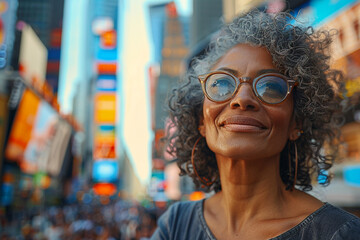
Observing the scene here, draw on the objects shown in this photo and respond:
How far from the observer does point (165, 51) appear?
312 ft

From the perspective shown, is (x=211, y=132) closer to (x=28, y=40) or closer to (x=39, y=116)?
(x=39, y=116)

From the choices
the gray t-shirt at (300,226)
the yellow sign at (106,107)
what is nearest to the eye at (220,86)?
the gray t-shirt at (300,226)

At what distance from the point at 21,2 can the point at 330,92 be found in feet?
201

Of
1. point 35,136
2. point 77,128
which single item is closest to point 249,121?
point 35,136

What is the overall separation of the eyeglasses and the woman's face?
0.8 inches

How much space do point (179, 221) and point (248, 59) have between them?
Answer: 87 centimetres

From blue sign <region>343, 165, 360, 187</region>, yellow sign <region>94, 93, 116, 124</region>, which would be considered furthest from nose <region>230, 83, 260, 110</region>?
yellow sign <region>94, 93, 116, 124</region>

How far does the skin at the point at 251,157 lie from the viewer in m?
1.30

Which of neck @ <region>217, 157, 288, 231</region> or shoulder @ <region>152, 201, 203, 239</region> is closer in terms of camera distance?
neck @ <region>217, 157, 288, 231</region>

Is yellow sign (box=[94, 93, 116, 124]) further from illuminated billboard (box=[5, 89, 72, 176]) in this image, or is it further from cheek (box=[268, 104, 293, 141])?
cheek (box=[268, 104, 293, 141])

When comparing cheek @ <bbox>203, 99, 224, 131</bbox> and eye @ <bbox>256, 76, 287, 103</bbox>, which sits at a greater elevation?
eye @ <bbox>256, 76, 287, 103</bbox>

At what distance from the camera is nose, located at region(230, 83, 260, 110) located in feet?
4.26

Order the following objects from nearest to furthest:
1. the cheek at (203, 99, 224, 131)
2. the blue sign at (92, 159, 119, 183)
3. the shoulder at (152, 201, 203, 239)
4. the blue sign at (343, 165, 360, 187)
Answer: the cheek at (203, 99, 224, 131) → the shoulder at (152, 201, 203, 239) → the blue sign at (343, 165, 360, 187) → the blue sign at (92, 159, 119, 183)

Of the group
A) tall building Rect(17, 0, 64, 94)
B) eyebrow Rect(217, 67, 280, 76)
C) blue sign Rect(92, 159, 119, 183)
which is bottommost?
blue sign Rect(92, 159, 119, 183)
